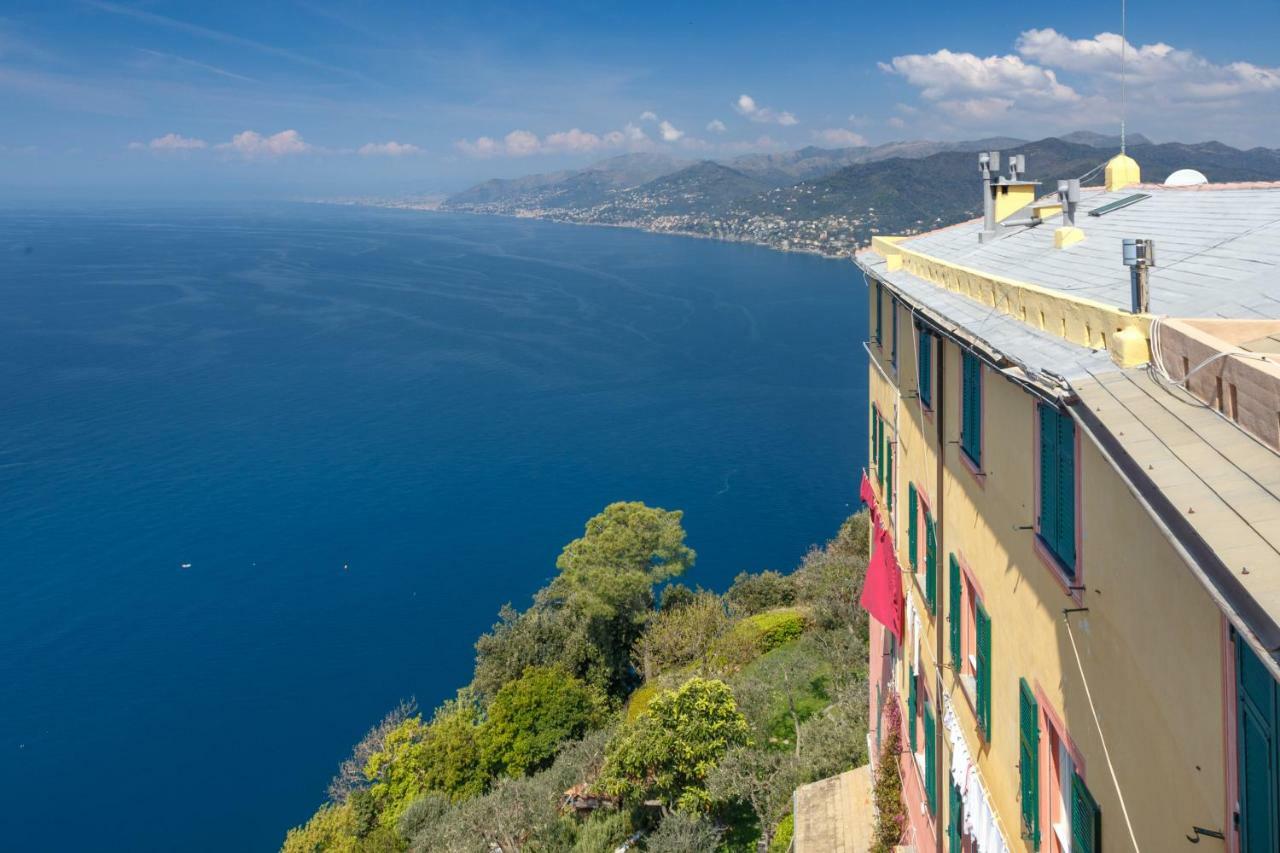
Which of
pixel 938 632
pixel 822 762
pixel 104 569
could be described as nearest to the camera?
pixel 938 632

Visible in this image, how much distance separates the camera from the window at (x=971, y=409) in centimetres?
852

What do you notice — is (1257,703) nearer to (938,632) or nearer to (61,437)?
(938,632)

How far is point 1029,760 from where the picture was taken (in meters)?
7.36

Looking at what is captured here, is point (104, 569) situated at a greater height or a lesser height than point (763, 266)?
lesser

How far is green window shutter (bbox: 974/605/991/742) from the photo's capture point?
8523mm

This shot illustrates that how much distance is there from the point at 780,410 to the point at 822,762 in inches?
2093

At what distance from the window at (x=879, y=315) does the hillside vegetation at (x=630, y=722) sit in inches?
360

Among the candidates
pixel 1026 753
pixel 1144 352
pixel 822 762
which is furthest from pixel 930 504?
pixel 822 762

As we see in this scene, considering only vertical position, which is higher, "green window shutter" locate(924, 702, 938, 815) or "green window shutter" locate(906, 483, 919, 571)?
"green window shutter" locate(906, 483, 919, 571)

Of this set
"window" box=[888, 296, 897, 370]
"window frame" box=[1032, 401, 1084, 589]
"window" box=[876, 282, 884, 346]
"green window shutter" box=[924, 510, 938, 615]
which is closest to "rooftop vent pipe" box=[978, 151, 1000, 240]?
"window" box=[888, 296, 897, 370]

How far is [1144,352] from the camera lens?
202 inches

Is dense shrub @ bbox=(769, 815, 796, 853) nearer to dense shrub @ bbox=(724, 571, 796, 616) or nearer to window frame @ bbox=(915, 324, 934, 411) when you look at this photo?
window frame @ bbox=(915, 324, 934, 411)

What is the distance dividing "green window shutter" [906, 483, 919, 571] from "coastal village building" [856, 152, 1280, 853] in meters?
0.09

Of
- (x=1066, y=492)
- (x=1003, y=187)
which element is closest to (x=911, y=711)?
(x=1066, y=492)
